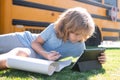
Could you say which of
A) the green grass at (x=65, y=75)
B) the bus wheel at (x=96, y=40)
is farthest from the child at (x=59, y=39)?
the bus wheel at (x=96, y=40)

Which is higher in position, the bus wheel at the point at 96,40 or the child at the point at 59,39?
the child at the point at 59,39

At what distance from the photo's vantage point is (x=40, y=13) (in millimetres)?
3297

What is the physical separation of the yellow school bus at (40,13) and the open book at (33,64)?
109 centimetres

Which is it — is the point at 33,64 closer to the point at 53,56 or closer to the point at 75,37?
the point at 53,56

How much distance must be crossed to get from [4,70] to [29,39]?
446 millimetres

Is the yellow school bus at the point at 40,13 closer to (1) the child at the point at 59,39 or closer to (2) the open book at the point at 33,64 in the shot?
(1) the child at the point at 59,39

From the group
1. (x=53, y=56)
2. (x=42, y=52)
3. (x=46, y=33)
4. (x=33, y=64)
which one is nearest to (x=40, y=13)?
(x=46, y=33)

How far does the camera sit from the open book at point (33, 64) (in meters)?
1.72

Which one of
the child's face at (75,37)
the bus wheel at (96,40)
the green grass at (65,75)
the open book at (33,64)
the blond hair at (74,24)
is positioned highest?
the blond hair at (74,24)

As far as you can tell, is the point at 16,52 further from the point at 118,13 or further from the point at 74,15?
the point at 118,13

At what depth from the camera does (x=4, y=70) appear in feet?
6.32

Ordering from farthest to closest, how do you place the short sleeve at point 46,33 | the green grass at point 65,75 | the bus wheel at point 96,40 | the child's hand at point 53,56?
the bus wheel at point 96,40 → the short sleeve at point 46,33 → the child's hand at point 53,56 → the green grass at point 65,75

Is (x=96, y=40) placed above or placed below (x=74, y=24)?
below

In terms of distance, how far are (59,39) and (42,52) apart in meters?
0.16
